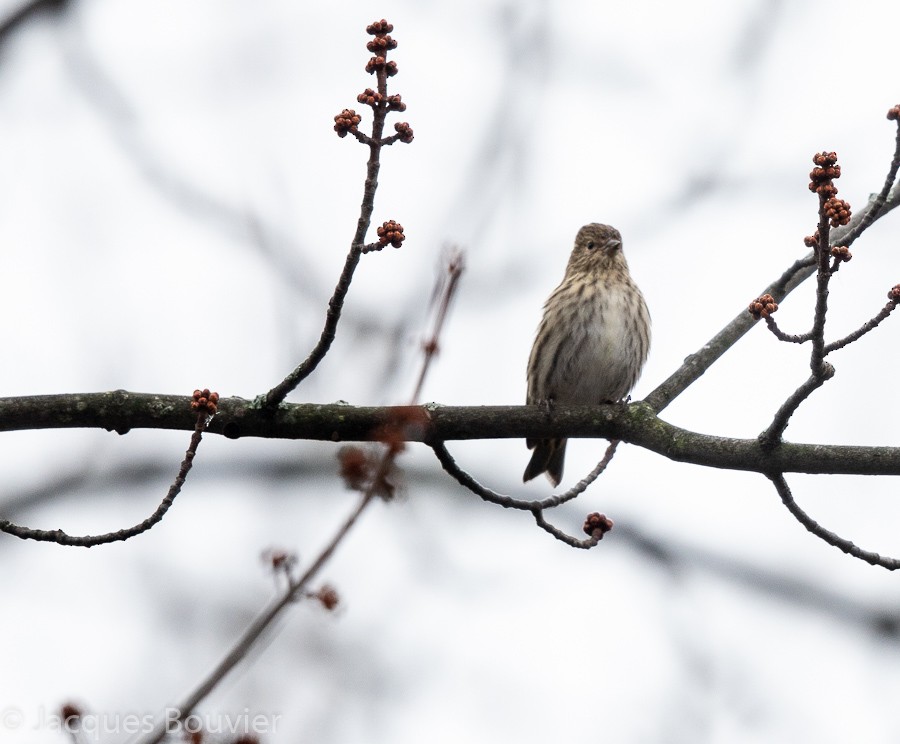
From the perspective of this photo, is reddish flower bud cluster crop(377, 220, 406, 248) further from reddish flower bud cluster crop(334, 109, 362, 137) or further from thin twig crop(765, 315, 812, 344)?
thin twig crop(765, 315, 812, 344)

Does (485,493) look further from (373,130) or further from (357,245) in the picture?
(373,130)

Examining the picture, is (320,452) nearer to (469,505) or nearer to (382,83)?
(469,505)

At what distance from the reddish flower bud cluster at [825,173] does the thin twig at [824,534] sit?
1.33 metres

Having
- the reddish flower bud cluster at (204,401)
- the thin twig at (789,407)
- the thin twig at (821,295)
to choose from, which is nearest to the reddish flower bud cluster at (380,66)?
the reddish flower bud cluster at (204,401)

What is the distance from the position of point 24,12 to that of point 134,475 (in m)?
4.89

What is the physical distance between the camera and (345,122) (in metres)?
3.58

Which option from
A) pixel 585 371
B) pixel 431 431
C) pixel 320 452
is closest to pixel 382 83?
pixel 431 431

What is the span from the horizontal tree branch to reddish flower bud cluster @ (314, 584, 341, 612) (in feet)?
5.45

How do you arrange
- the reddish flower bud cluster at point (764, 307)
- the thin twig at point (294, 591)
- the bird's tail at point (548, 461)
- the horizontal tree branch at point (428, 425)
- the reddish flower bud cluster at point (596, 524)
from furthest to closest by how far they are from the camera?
the bird's tail at point (548, 461) < the reddish flower bud cluster at point (596, 524) < the horizontal tree branch at point (428, 425) < the reddish flower bud cluster at point (764, 307) < the thin twig at point (294, 591)

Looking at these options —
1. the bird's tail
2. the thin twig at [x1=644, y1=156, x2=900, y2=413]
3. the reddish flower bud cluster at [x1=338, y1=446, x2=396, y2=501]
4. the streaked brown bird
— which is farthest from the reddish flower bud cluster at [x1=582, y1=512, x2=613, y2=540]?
the bird's tail

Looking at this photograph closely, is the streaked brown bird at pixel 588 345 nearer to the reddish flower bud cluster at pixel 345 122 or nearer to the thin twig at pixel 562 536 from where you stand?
the thin twig at pixel 562 536

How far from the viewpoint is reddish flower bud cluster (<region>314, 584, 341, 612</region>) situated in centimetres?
274

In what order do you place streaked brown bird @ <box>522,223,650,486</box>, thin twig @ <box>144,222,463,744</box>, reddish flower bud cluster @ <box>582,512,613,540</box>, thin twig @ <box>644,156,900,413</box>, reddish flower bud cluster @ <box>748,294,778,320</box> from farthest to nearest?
streaked brown bird @ <box>522,223,650,486</box>
thin twig @ <box>644,156,900,413</box>
reddish flower bud cluster @ <box>582,512,613,540</box>
reddish flower bud cluster @ <box>748,294,778,320</box>
thin twig @ <box>144,222,463,744</box>

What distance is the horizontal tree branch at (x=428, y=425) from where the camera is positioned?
4.54 meters
